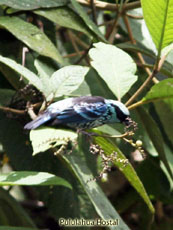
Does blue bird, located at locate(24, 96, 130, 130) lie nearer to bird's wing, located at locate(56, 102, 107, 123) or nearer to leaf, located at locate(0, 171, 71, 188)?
bird's wing, located at locate(56, 102, 107, 123)

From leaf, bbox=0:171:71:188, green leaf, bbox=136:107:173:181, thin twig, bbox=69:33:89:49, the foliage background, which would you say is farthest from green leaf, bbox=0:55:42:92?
thin twig, bbox=69:33:89:49

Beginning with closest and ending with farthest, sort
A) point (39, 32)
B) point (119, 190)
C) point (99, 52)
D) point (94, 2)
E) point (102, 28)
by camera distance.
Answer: point (99, 52) < point (39, 32) < point (94, 2) < point (102, 28) < point (119, 190)

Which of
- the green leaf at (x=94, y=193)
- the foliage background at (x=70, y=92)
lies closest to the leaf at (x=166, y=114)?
the foliage background at (x=70, y=92)

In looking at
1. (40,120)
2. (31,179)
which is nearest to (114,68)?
(40,120)

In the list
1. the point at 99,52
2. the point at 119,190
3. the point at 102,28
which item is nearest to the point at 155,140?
the point at 99,52

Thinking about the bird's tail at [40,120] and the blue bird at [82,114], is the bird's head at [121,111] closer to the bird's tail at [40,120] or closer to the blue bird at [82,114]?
the blue bird at [82,114]

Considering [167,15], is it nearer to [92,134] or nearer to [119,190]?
[92,134]
